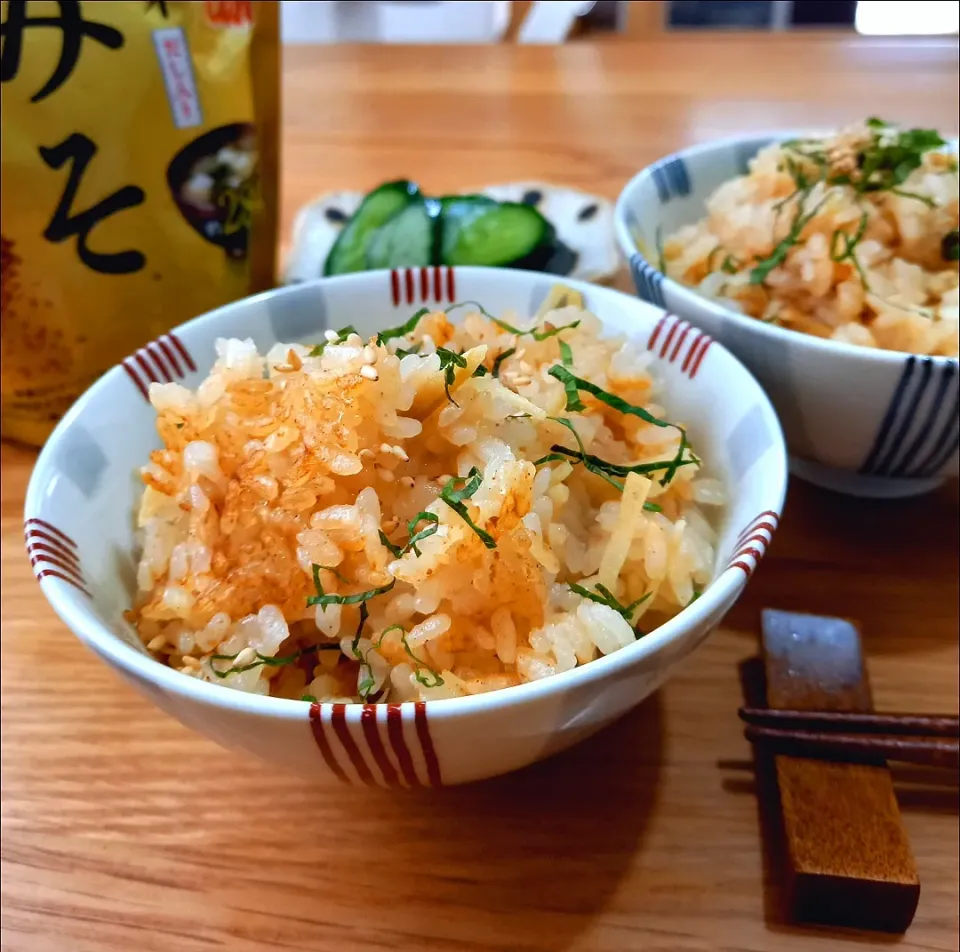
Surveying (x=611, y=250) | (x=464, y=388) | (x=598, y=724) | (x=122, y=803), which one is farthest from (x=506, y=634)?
(x=611, y=250)

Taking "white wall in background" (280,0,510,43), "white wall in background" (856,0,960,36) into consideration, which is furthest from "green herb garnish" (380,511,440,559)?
"white wall in background" (280,0,510,43)

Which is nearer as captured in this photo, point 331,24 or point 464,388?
point 464,388

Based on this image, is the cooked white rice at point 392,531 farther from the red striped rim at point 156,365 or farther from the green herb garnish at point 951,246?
the green herb garnish at point 951,246

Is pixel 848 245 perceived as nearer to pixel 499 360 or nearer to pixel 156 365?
pixel 499 360

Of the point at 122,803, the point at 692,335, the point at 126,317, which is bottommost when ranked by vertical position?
the point at 122,803

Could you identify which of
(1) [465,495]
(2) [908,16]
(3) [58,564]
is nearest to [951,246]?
(1) [465,495]

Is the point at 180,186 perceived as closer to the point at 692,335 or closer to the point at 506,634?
the point at 692,335
